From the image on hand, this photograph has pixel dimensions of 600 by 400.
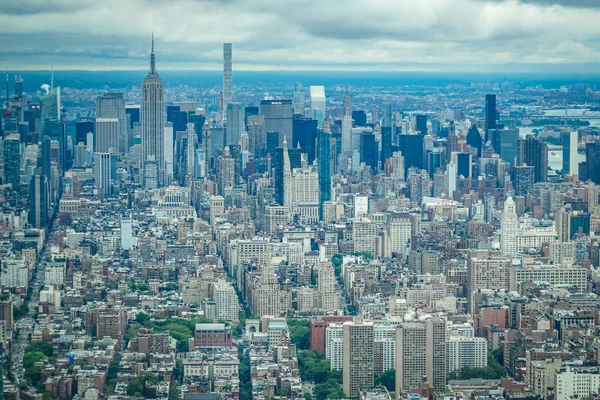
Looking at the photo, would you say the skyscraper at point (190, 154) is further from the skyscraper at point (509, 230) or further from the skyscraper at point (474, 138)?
the skyscraper at point (509, 230)

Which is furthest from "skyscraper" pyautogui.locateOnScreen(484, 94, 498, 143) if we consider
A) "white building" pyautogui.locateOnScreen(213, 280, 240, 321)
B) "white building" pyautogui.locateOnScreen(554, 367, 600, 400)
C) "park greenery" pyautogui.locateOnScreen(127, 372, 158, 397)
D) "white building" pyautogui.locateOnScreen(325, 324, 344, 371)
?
"park greenery" pyautogui.locateOnScreen(127, 372, 158, 397)

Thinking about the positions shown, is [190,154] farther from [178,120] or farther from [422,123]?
[422,123]

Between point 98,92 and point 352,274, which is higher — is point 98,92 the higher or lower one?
the higher one

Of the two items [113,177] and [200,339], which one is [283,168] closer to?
[113,177]

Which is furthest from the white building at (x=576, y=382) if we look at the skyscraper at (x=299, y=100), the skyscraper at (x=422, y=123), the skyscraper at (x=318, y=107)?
the skyscraper at (x=422, y=123)

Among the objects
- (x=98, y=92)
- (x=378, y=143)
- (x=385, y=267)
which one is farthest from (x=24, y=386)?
(x=378, y=143)

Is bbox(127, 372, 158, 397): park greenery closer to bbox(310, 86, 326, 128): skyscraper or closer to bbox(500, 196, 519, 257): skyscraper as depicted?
bbox(500, 196, 519, 257): skyscraper
